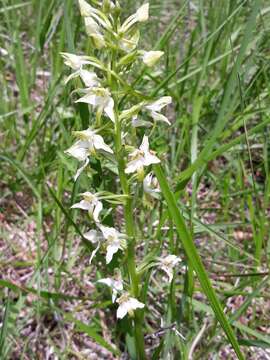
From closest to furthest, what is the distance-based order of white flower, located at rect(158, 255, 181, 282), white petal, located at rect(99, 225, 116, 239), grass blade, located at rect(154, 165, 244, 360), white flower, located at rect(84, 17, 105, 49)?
grass blade, located at rect(154, 165, 244, 360) → white flower, located at rect(84, 17, 105, 49) → white petal, located at rect(99, 225, 116, 239) → white flower, located at rect(158, 255, 181, 282)

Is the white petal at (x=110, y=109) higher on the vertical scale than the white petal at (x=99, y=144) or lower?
higher

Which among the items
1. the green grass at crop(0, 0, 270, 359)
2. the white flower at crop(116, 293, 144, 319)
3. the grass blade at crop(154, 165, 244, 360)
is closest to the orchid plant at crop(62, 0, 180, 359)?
the white flower at crop(116, 293, 144, 319)

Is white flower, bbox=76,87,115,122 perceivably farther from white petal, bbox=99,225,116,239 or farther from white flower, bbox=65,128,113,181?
white petal, bbox=99,225,116,239

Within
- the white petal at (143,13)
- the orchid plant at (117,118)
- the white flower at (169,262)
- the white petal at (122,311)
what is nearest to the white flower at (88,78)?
the orchid plant at (117,118)

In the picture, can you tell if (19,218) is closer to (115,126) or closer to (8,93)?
(8,93)

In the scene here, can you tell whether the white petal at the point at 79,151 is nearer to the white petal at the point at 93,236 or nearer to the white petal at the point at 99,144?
the white petal at the point at 99,144

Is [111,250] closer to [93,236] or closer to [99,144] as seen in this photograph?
[93,236]

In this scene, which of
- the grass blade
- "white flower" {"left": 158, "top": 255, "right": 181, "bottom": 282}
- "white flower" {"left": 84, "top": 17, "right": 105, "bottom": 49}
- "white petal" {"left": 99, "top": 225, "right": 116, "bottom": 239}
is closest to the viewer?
the grass blade
